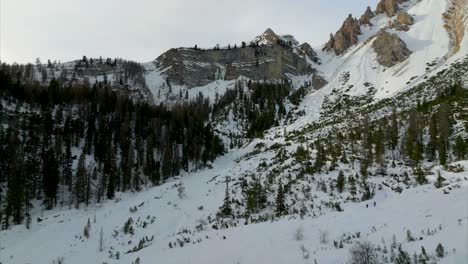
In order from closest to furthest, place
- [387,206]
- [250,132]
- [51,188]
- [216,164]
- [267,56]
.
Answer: [387,206], [51,188], [216,164], [250,132], [267,56]

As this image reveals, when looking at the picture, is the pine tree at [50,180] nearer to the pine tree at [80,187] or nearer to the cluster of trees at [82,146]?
the cluster of trees at [82,146]

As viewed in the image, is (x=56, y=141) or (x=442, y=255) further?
(x=56, y=141)

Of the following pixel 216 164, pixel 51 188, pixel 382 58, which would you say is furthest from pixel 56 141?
pixel 382 58

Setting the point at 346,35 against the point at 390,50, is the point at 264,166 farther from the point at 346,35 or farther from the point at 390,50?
the point at 346,35

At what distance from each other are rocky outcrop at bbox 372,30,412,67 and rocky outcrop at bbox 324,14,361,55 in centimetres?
3995

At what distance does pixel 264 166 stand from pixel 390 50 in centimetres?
8659

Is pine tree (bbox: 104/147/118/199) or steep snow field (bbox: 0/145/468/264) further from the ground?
steep snow field (bbox: 0/145/468/264)

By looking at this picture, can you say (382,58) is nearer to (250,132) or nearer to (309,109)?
(309,109)

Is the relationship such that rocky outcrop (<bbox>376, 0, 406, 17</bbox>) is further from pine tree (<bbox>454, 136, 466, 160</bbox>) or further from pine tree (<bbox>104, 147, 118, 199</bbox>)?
pine tree (<bbox>104, 147, 118, 199</bbox>)

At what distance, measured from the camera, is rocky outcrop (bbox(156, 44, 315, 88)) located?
169 m

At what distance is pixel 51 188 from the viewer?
196 feet

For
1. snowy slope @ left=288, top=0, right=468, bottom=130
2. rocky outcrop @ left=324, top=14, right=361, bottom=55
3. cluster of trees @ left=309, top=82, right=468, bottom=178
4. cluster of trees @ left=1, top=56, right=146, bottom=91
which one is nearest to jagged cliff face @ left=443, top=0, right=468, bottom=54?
snowy slope @ left=288, top=0, right=468, bottom=130

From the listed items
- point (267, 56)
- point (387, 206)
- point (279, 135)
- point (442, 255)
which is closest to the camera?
point (442, 255)

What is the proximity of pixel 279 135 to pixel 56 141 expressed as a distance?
163 ft
